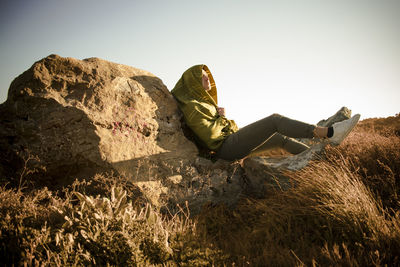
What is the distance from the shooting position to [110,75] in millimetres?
3264

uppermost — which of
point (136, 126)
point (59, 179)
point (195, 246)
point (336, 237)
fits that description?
point (136, 126)

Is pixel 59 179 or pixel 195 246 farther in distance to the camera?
pixel 59 179

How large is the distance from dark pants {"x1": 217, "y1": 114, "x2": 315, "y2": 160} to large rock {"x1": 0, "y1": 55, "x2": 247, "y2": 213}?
1.08ft

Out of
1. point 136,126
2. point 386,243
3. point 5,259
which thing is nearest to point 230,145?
point 136,126

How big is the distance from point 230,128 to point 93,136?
97.2 inches

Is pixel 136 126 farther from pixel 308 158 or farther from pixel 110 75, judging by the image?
pixel 308 158

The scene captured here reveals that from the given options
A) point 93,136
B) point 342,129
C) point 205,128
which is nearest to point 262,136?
point 205,128

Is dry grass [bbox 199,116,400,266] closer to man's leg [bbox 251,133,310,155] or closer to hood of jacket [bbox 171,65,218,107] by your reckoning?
man's leg [bbox 251,133,310,155]

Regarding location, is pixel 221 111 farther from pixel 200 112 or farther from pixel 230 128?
pixel 200 112

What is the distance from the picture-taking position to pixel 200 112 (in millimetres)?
3598

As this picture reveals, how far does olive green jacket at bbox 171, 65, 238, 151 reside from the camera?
3.55 m

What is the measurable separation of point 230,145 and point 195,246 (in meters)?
1.93

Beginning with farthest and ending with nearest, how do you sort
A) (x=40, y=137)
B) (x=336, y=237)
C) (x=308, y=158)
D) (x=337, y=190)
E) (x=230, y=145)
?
(x=230, y=145) < (x=308, y=158) < (x=40, y=137) < (x=337, y=190) < (x=336, y=237)

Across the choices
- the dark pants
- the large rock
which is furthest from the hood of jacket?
the dark pants
